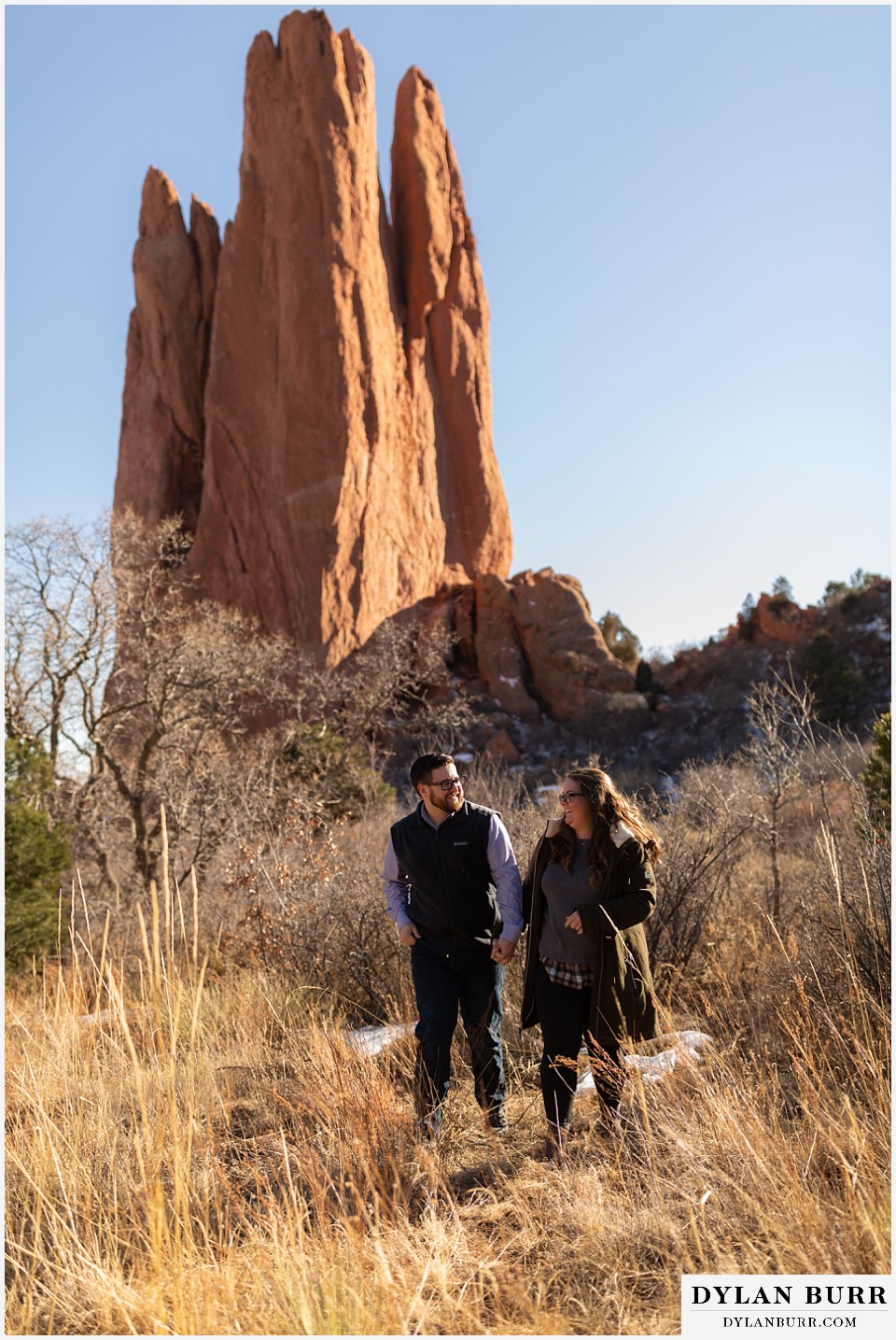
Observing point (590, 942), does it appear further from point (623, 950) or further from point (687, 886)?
point (687, 886)

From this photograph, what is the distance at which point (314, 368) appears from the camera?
26375 mm

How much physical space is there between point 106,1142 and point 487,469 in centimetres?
3095

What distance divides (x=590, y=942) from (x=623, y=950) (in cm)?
14

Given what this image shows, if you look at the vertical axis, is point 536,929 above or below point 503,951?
above

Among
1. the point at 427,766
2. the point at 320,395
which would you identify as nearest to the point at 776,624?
→ the point at 320,395

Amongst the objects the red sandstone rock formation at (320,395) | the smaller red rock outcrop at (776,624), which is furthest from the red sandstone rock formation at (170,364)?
the smaller red rock outcrop at (776,624)

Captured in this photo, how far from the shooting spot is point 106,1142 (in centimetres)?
332

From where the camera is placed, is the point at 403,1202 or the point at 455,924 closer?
the point at 403,1202

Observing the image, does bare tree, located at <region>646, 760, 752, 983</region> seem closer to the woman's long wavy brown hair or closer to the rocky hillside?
the woman's long wavy brown hair

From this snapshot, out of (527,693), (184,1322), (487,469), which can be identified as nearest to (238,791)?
(184,1322)

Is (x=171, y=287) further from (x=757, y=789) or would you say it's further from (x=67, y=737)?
(x=757, y=789)

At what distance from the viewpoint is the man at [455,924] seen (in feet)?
12.1

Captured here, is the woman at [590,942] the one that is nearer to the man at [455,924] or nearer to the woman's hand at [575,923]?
the woman's hand at [575,923]

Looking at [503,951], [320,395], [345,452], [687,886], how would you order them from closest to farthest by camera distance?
[503,951] < [687,886] < [345,452] < [320,395]
